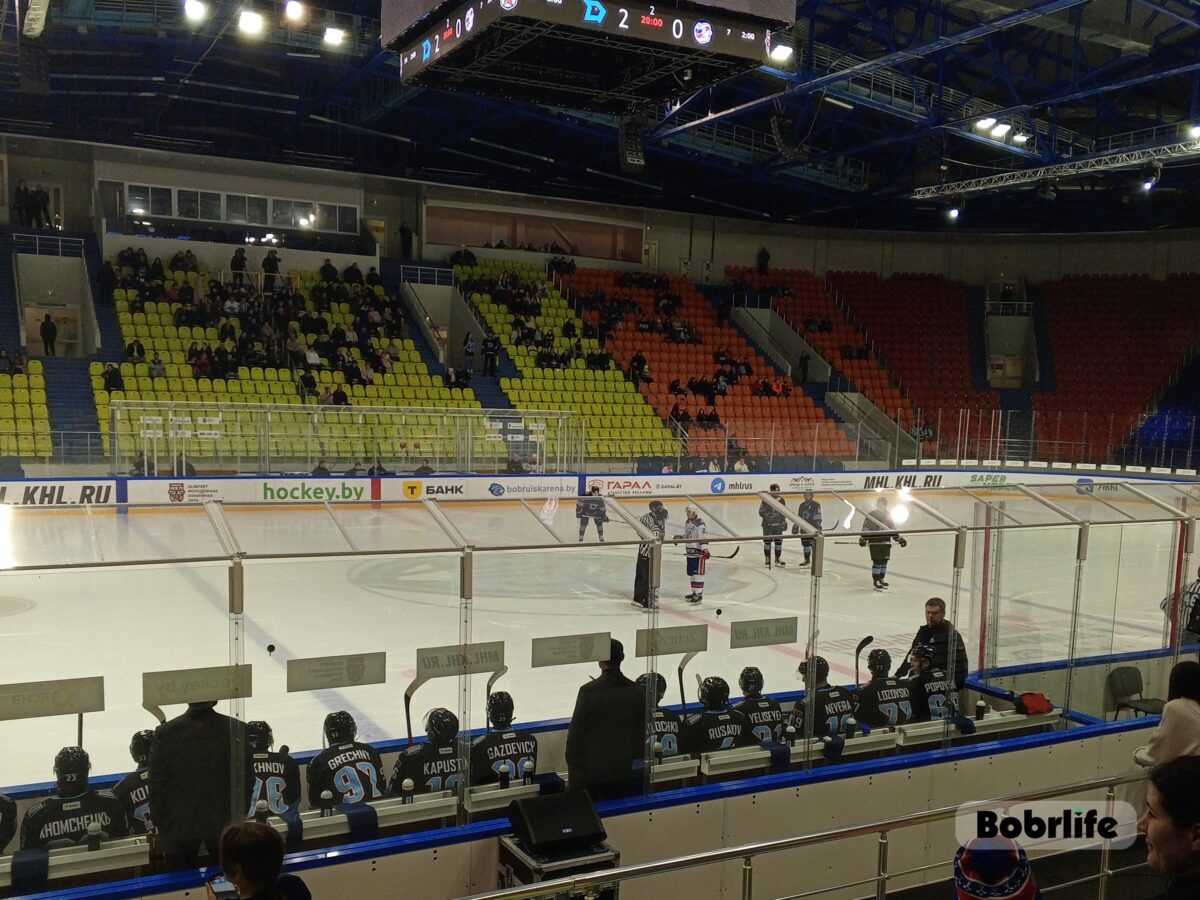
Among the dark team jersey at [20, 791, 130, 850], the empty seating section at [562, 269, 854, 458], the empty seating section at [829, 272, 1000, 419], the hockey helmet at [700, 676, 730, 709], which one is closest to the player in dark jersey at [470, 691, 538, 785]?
the hockey helmet at [700, 676, 730, 709]

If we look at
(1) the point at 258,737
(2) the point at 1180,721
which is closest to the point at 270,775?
(1) the point at 258,737

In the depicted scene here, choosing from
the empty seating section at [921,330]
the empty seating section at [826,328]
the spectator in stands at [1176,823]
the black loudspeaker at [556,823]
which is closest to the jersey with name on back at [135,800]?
the black loudspeaker at [556,823]

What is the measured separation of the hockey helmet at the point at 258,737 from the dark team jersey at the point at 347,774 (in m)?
0.32

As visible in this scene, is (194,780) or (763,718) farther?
(763,718)

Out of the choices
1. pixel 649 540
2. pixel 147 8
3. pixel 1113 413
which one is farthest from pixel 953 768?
pixel 1113 413

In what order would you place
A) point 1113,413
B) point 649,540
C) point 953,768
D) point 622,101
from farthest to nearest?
point 1113,413 < point 622,101 < point 953,768 < point 649,540

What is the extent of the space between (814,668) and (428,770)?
2477mm

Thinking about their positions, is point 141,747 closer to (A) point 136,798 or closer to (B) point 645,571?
(A) point 136,798

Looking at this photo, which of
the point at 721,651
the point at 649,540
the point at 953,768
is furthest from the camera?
the point at 721,651

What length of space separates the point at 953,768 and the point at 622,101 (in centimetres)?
607

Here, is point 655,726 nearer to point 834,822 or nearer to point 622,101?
point 834,822

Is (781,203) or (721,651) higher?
(781,203)

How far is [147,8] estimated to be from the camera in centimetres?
1952

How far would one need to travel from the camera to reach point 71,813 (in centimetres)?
486
